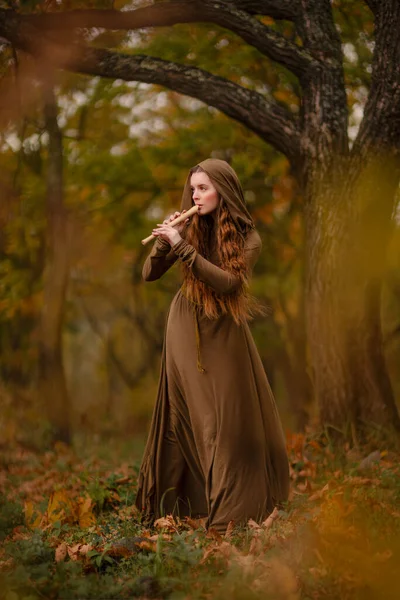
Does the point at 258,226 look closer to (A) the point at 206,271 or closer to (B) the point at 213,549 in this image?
(A) the point at 206,271

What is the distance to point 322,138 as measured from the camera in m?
6.52

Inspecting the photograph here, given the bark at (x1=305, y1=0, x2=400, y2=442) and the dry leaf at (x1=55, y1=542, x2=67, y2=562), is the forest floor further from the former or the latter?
the bark at (x1=305, y1=0, x2=400, y2=442)

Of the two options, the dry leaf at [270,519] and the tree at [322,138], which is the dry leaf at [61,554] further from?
the tree at [322,138]

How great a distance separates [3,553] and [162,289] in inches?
372

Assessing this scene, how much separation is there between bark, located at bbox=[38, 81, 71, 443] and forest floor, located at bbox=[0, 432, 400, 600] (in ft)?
14.9

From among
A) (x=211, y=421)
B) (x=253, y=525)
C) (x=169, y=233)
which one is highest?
(x=169, y=233)

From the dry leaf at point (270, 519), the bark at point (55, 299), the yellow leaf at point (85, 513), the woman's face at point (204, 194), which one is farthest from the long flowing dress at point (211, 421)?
the bark at point (55, 299)

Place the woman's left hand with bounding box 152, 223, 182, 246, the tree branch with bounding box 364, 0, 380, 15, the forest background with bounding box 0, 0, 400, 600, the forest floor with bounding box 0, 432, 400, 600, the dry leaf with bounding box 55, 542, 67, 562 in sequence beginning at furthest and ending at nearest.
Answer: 1. the tree branch with bounding box 364, 0, 380, 15
2. the woman's left hand with bounding box 152, 223, 182, 246
3. the dry leaf with bounding box 55, 542, 67, 562
4. the forest background with bounding box 0, 0, 400, 600
5. the forest floor with bounding box 0, 432, 400, 600

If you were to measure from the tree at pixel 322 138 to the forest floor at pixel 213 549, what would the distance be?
42.7 inches

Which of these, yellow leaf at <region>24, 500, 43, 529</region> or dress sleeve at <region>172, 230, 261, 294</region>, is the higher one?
dress sleeve at <region>172, 230, 261, 294</region>

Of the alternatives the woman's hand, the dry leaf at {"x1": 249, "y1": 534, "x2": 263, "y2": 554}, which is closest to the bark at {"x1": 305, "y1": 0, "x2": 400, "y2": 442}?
the woman's hand

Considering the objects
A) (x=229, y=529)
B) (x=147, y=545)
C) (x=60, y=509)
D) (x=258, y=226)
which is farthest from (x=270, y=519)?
(x=258, y=226)

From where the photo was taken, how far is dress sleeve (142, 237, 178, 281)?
4.57m

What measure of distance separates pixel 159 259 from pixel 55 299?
592 cm
